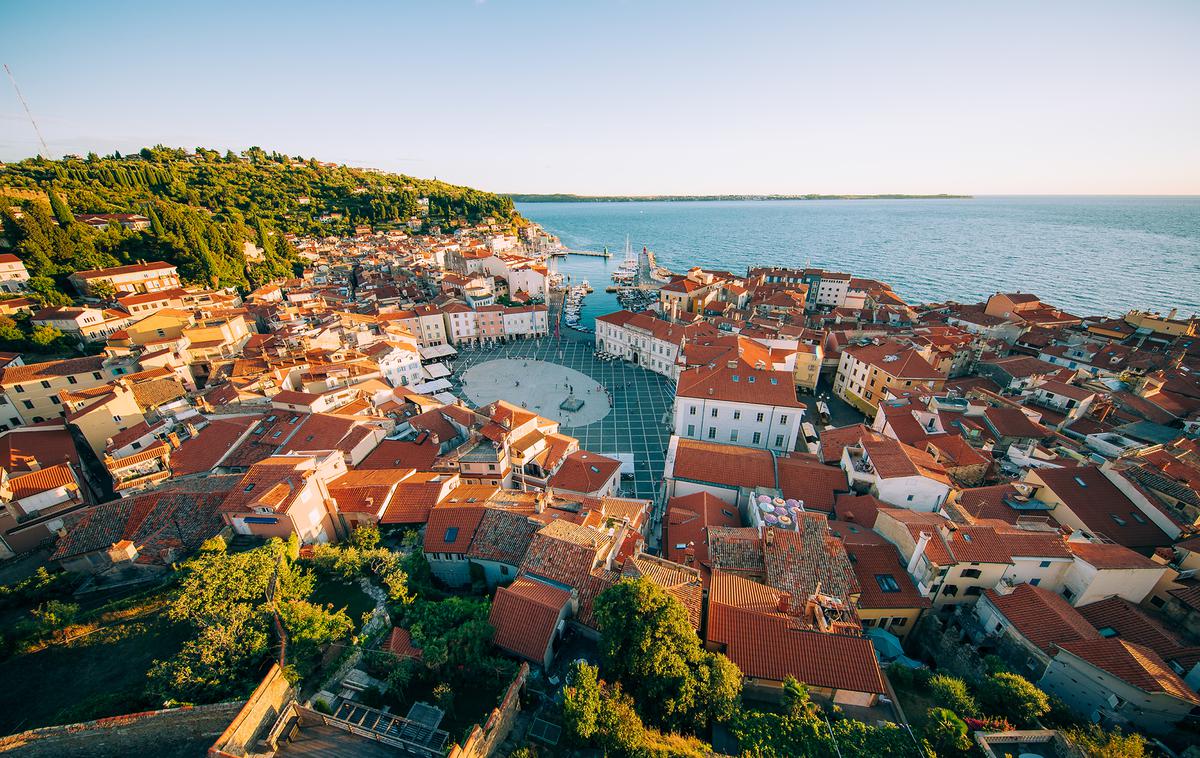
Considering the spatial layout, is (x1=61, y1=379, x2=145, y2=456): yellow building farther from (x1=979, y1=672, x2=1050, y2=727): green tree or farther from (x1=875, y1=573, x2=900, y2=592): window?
(x1=979, y1=672, x2=1050, y2=727): green tree

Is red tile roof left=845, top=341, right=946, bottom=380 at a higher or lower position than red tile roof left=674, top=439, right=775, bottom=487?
higher

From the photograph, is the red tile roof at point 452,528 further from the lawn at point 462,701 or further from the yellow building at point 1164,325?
the yellow building at point 1164,325

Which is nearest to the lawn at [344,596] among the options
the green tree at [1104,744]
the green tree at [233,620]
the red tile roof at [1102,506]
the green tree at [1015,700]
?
the green tree at [233,620]

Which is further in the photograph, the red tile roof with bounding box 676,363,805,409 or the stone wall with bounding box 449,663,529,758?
the red tile roof with bounding box 676,363,805,409

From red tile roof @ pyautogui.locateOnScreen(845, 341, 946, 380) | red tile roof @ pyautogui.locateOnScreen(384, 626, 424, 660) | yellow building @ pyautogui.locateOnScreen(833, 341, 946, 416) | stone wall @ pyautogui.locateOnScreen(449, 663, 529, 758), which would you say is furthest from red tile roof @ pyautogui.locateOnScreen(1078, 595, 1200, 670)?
red tile roof @ pyautogui.locateOnScreen(384, 626, 424, 660)

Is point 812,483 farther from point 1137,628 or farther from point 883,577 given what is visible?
point 1137,628

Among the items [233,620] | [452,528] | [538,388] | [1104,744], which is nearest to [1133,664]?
[1104,744]
